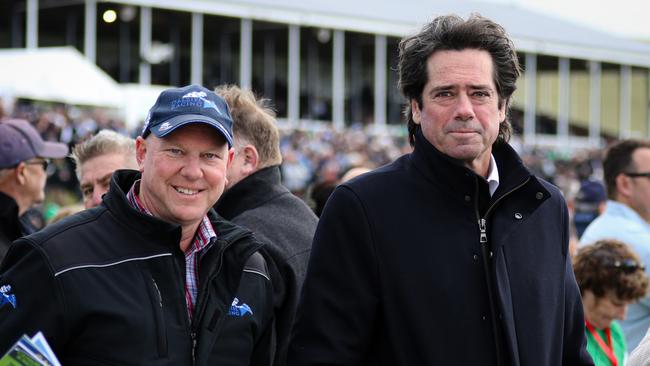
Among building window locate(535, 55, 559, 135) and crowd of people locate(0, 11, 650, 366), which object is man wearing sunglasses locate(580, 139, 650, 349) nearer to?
crowd of people locate(0, 11, 650, 366)

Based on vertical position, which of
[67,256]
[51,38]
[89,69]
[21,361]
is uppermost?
[51,38]

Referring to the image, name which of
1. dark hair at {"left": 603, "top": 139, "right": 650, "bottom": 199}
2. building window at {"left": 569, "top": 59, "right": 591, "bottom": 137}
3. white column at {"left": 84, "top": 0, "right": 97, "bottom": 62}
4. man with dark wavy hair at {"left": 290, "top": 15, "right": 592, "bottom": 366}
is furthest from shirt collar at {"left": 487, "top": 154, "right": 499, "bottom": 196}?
building window at {"left": 569, "top": 59, "right": 591, "bottom": 137}

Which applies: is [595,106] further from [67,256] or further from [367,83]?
[67,256]

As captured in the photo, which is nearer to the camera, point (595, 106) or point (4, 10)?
point (4, 10)

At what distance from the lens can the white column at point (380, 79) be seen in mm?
37500

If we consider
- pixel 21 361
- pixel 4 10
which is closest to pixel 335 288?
pixel 21 361

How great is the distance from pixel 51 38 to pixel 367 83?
13762 mm

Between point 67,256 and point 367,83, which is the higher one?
point 367,83

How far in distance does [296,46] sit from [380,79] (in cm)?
402

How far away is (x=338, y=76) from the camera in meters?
36.9

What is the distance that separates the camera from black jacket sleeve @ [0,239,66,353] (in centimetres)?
265

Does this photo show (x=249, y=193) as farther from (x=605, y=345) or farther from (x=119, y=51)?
(x=119, y=51)

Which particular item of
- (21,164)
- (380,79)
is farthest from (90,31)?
(21,164)

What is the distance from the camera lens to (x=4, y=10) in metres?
31.3
